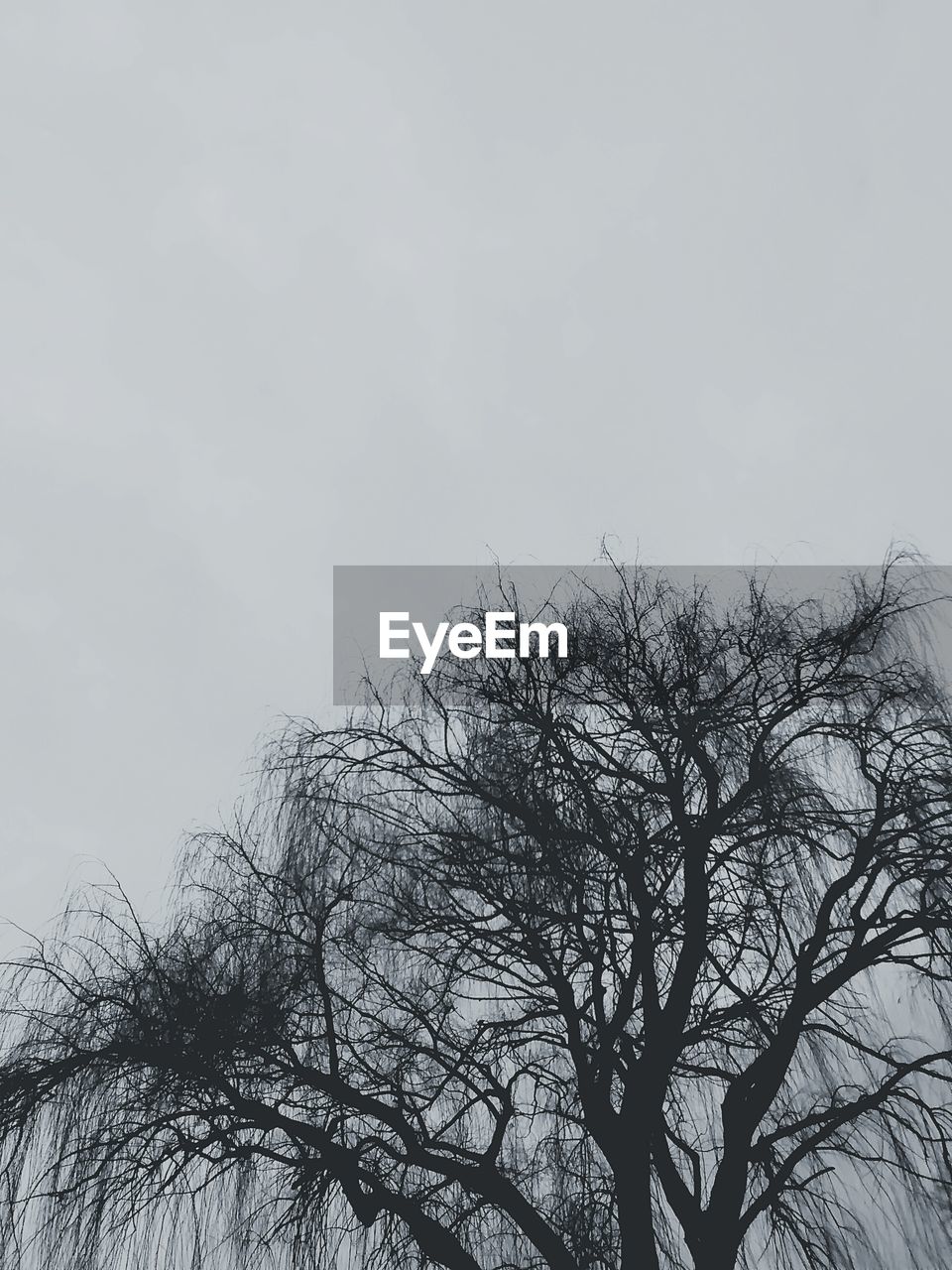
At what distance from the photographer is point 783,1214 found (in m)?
5.05

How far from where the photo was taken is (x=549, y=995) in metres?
5.57

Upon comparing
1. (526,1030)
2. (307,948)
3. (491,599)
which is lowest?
(526,1030)

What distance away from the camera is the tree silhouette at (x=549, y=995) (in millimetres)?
4879

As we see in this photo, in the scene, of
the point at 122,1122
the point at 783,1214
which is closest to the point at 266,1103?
the point at 122,1122

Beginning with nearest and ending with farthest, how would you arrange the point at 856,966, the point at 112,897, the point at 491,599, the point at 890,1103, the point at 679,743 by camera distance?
1. the point at 856,966
2. the point at 890,1103
3. the point at 679,743
4. the point at 112,897
5. the point at 491,599

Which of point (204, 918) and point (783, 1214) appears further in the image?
point (204, 918)

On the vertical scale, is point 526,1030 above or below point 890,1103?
→ above

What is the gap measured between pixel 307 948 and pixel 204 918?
0.73 m

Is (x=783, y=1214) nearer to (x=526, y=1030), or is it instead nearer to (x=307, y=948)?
(x=526, y=1030)

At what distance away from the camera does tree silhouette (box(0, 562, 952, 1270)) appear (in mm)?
4879

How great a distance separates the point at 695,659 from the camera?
588cm

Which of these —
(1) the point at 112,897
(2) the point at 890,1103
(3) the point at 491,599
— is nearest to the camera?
(2) the point at 890,1103

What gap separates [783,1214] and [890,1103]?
740 mm

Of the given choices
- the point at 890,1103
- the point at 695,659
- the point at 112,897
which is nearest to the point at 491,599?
the point at 695,659
